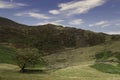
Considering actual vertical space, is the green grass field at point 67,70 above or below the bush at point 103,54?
below

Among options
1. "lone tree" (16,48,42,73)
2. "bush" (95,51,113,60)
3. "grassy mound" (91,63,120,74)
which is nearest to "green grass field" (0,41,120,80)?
"grassy mound" (91,63,120,74)

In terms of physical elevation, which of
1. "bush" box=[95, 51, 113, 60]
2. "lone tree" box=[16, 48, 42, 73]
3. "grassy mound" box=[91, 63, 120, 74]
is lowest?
"grassy mound" box=[91, 63, 120, 74]

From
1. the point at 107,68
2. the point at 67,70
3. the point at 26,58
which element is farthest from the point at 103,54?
the point at 26,58

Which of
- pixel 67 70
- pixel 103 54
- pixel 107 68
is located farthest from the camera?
pixel 103 54

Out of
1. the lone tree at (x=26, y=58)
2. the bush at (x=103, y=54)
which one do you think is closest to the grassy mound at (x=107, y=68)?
the lone tree at (x=26, y=58)

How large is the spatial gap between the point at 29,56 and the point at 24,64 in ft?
10.6

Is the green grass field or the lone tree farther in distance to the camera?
the lone tree

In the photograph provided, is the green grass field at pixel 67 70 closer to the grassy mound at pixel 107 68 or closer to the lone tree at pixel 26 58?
the grassy mound at pixel 107 68

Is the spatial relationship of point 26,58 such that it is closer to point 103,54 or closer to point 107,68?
point 107,68

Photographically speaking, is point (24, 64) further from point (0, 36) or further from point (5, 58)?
point (0, 36)

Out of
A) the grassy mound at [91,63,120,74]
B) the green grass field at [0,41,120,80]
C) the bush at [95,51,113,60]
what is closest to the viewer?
the green grass field at [0,41,120,80]

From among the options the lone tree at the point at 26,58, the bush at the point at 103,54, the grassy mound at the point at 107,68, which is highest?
the lone tree at the point at 26,58

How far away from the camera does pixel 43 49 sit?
7254 inches

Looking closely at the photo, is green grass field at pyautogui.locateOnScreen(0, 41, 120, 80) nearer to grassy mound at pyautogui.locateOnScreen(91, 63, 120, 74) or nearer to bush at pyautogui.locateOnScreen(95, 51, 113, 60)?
grassy mound at pyautogui.locateOnScreen(91, 63, 120, 74)
